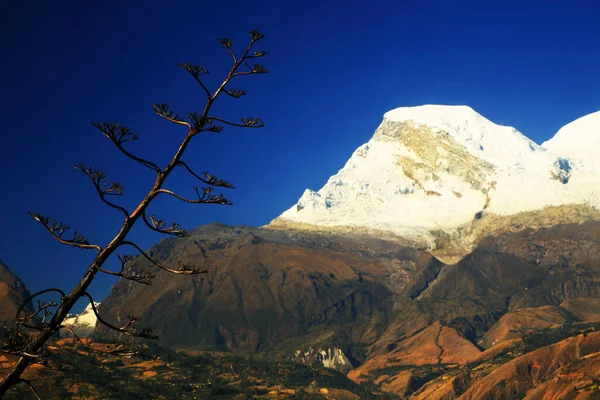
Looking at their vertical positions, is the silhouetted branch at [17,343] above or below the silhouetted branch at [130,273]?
below

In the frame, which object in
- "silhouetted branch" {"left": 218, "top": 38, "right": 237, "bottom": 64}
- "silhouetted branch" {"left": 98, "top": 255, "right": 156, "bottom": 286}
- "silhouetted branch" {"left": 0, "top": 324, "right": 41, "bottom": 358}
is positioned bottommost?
"silhouetted branch" {"left": 0, "top": 324, "right": 41, "bottom": 358}

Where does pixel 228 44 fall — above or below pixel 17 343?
above

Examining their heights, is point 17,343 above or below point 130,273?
below

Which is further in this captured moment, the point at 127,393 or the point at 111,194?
the point at 127,393

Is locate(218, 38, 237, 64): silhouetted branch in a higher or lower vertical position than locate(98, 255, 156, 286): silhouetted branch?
higher

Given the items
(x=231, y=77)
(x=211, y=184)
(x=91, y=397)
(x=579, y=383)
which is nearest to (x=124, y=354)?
(x=211, y=184)

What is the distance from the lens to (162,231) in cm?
1330

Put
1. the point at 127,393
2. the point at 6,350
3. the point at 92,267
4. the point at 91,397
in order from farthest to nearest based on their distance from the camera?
1. the point at 127,393
2. the point at 91,397
3. the point at 92,267
4. the point at 6,350

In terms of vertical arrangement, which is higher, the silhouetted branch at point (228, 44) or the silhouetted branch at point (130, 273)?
the silhouetted branch at point (228, 44)

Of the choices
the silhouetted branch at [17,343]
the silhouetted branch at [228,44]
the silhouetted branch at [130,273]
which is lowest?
the silhouetted branch at [17,343]

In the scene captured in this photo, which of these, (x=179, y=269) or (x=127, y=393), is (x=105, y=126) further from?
(x=127, y=393)

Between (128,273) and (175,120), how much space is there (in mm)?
3119

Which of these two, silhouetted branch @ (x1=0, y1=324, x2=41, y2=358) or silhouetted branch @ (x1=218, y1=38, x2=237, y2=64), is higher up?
silhouetted branch @ (x1=218, y1=38, x2=237, y2=64)

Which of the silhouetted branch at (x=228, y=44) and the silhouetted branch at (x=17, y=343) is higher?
the silhouetted branch at (x=228, y=44)
